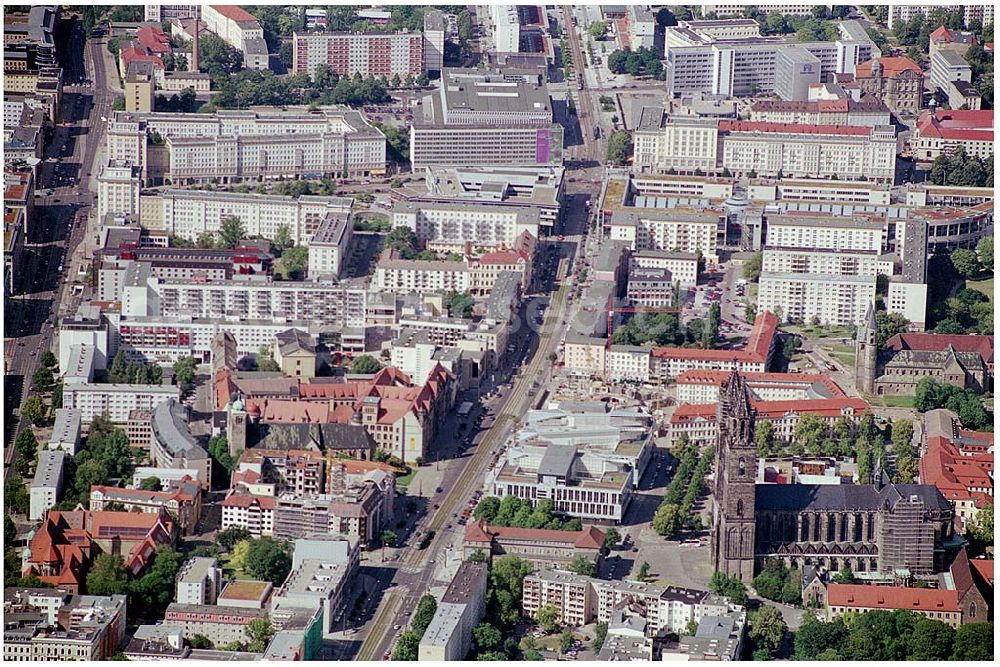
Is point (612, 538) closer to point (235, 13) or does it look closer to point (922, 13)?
point (235, 13)

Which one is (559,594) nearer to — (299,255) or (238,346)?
(238,346)

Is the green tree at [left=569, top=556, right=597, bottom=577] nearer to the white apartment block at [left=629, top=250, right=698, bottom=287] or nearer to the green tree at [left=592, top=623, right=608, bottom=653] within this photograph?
the green tree at [left=592, top=623, right=608, bottom=653]

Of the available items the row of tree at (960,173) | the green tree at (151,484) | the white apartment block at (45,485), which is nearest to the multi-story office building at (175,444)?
the green tree at (151,484)

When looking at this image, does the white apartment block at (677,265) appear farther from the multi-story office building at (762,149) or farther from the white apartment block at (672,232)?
the multi-story office building at (762,149)

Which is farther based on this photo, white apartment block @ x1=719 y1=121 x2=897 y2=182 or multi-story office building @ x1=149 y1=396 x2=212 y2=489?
white apartment block @ x1=719 y1=121 x2=897 y2=182

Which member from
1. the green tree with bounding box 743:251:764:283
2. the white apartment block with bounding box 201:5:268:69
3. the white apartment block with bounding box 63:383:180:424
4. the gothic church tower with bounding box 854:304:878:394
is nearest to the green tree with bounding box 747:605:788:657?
the gothic church tower with bounding box 854:304:878:394

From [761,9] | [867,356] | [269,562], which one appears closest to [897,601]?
[269,562]
